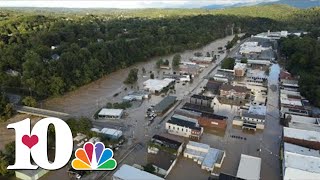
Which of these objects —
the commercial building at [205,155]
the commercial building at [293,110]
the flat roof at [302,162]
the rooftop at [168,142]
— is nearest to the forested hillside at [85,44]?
the rooftop at [168,142]

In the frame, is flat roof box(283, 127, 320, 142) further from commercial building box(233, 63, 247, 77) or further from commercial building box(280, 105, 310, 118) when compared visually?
commercial building box(233, 63, 247, 77)

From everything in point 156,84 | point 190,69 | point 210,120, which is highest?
point 190,69

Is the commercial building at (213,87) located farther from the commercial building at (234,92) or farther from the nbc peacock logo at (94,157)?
the nbc peacock logo at (94,157)

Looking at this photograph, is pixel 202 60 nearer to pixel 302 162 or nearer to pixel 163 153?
pixel 163 153

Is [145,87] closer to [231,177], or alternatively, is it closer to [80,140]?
[80,140]

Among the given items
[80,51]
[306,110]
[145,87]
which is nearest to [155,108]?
[145,87]

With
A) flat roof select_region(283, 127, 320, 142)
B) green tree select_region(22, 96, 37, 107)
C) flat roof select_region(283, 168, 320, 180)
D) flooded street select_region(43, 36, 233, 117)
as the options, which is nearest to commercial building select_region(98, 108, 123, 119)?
flooded street select_region(43, 36, 233, 117)

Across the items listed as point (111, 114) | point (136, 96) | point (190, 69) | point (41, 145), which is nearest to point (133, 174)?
point (41, 145)
